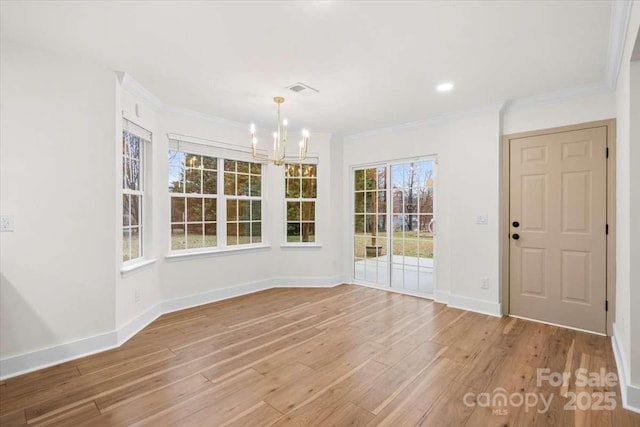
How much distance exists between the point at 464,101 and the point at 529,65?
950 mm

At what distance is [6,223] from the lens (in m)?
2.50

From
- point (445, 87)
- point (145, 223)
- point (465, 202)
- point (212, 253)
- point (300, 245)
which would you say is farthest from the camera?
point (300, 245)

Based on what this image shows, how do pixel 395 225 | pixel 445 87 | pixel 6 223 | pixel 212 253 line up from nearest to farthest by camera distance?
pixel 6 223 → pixel 445 87 → pixel 212 253 → pixel 395 225

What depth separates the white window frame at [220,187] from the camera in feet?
13.9

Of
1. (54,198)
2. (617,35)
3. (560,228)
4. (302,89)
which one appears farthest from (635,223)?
(54,198)

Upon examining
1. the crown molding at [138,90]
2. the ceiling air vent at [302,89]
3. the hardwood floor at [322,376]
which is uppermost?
the ceiling air vent at [302,89]

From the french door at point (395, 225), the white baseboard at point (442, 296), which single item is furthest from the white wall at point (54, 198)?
the white baseboard at point (442, 296)

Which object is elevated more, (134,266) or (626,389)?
(134,266)

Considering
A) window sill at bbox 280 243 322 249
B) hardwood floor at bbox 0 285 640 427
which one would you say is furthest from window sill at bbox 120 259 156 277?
window sill at bbox 280 243 322 249

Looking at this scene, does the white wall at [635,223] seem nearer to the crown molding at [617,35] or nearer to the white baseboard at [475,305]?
the crown molding at [617,35]

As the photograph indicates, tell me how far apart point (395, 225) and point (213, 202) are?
281 cm

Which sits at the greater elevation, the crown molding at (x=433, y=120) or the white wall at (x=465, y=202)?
the crown molding at (x=433, y=120)

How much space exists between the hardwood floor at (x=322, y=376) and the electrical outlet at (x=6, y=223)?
118 cm

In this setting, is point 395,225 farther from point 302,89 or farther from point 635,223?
point 635,223
